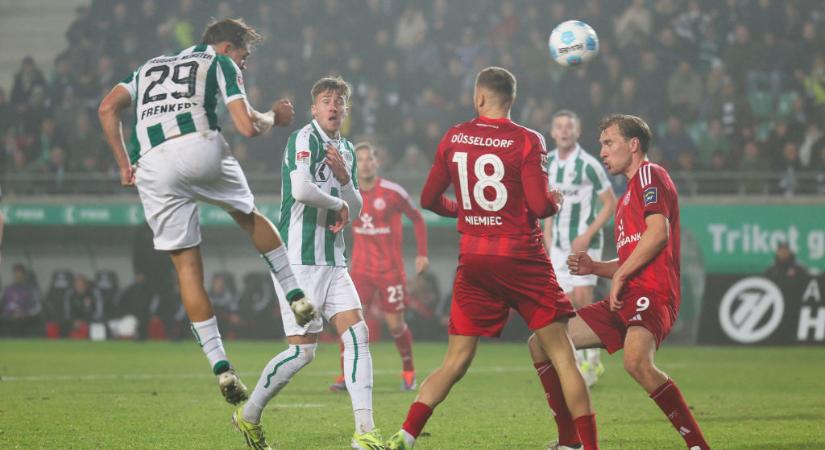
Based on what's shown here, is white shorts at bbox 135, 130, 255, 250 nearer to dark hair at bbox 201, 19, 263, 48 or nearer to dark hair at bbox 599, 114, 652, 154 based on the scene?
dark hair at bbox 201, 19, 263, 48

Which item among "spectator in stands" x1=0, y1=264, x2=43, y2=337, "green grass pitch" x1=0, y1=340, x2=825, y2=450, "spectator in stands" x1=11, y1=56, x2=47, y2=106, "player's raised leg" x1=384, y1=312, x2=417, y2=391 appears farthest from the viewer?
"spectator in stands" x1=11, y1=56, x2=47, y2=106

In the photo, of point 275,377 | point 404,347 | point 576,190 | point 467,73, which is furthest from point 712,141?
point 275,377

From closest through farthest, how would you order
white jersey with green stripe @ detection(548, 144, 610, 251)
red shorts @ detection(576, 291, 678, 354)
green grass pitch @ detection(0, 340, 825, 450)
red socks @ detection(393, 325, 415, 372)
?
red shorts @ detection(576, 291, 678, 354) → green grass pitch @ detection(0, 340, 825, 450) → red socks @ detection(393, 325, 415, 372) → white jersey with green stripe @ detection(548, 144, 610, 251)

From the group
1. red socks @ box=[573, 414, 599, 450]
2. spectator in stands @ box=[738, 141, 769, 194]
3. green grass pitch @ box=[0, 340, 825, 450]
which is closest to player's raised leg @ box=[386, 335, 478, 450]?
red socks @ box=[573, 414, 599, 450]

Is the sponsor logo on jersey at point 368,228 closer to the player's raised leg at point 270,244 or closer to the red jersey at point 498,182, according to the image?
the player's raised leg at point 270,244

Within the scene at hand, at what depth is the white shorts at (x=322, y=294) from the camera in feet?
24.6

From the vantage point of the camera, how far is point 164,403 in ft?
33.3

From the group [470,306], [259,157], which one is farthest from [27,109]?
[470,306]

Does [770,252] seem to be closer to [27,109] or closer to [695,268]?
[695,268]

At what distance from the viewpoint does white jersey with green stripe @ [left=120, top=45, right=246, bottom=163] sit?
6508 mm

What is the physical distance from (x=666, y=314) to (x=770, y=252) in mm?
11443

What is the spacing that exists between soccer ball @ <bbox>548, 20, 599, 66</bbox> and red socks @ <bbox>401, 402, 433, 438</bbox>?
14.4 ft

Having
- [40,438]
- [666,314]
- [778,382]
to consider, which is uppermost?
[666,314]

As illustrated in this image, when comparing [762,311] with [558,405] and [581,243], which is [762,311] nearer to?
[581,243]
